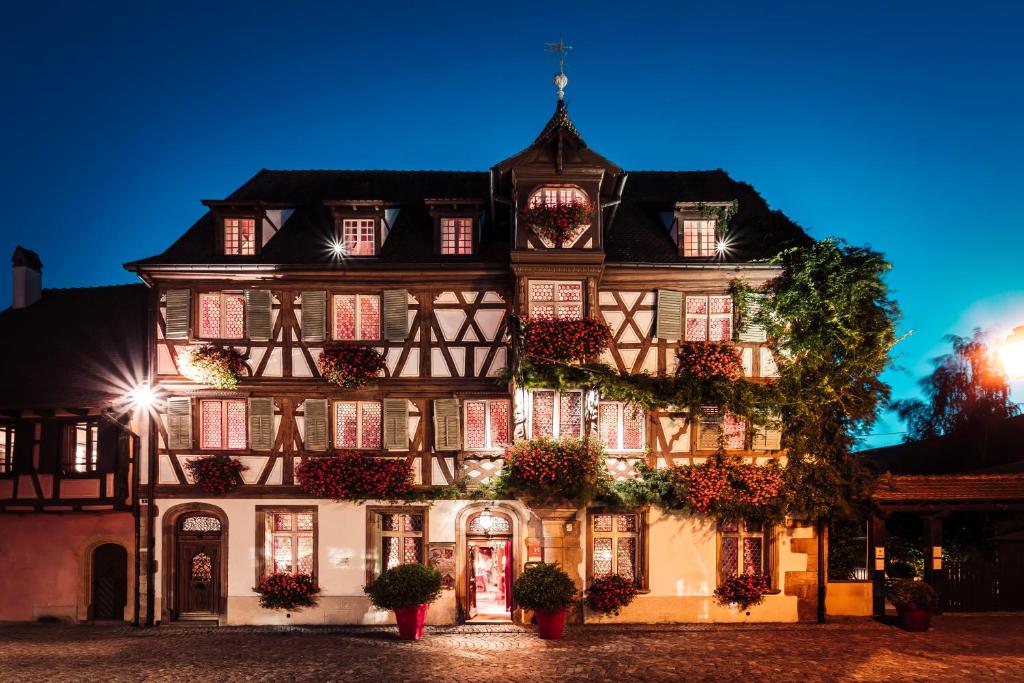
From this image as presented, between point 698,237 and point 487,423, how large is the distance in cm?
693

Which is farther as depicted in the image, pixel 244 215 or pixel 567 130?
pixel 244 215

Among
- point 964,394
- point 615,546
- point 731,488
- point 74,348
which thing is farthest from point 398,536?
point 964,394

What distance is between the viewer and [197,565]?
1800cm

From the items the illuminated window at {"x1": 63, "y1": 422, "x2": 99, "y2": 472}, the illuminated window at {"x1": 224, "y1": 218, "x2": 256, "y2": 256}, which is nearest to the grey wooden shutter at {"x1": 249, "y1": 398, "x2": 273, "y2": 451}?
the illuminated window at {"x1": 224, "y1": 218, "x2": 256, "y2": 256}

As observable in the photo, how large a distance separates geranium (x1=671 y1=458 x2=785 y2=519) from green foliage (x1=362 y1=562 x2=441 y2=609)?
589cm

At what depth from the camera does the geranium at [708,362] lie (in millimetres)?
17266

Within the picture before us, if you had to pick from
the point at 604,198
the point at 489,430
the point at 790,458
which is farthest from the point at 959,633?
the point at 604,198

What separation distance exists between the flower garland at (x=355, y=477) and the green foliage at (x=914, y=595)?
1118 cm

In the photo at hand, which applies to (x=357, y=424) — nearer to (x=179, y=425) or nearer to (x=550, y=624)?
(x=179, y=425)

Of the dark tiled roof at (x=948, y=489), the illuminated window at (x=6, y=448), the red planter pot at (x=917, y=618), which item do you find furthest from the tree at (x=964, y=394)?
the illuminated window at (x=6, y=448)

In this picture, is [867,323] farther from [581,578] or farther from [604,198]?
[581,578]

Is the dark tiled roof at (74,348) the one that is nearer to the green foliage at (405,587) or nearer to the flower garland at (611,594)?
the green foliage at (405,587)

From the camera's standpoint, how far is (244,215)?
18781 millimetres

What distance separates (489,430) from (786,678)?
26.4 ft
